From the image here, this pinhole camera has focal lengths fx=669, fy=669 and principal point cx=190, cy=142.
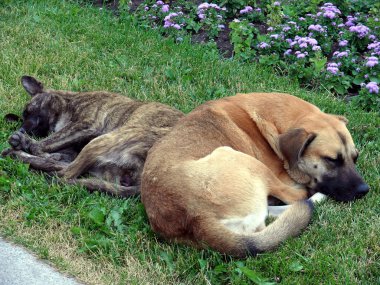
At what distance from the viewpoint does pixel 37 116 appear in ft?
23.6

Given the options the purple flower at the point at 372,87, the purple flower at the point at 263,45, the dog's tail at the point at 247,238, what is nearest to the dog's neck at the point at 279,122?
the dog's tail at the point at 247,238

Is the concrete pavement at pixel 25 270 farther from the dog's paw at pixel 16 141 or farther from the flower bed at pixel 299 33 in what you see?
the flower bed at pixel 299 33

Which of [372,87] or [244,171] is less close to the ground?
Result: [244,171]

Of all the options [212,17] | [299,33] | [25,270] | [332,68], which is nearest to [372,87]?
[332,68]

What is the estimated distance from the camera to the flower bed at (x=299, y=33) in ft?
25.7

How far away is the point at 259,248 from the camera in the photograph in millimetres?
4656

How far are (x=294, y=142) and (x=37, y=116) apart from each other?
299 cm

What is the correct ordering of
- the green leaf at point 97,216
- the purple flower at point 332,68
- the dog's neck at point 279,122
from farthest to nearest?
the purple flower at point 332,68, the dog's neck at point 279,122, the green leaf at point 97,216

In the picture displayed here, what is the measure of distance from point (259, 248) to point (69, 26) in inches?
228

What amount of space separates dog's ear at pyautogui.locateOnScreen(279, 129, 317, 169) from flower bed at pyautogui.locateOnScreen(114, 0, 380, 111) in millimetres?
2068

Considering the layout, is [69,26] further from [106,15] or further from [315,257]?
[315,257]

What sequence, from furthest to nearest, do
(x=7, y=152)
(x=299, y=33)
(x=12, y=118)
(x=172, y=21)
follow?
(x=172, y=21) < (x=299, y=33) < (x=12, y=118) < (x=7, y=152)

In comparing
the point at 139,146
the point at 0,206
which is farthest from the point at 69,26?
the point at 0,206

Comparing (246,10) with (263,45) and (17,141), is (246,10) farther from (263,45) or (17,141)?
(17,141)
